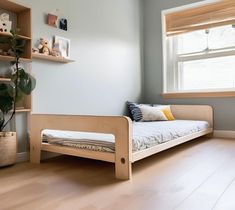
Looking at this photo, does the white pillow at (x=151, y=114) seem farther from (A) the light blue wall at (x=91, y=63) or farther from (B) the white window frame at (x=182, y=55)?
(B) the white window frame at (x=182, y=55)

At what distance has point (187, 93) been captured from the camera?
3695 millimetres

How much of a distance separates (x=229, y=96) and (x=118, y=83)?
1.53 meters

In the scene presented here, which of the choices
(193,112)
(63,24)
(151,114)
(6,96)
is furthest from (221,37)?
(6,96)

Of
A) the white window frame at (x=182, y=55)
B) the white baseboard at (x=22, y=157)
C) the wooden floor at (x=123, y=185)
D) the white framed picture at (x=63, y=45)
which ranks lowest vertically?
the wooden floor at (x=123, y=185)

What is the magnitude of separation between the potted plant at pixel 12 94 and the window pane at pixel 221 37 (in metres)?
2.78

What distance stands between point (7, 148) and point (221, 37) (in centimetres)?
321

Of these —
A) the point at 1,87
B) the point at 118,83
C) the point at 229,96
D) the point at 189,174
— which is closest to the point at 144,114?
the point at 118,83

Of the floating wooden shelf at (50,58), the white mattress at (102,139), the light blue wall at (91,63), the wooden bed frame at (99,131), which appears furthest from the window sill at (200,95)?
the floating wooden shelf at (50,58)

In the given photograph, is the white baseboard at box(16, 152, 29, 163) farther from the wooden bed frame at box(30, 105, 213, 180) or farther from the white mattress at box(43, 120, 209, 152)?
the white mattress at box(43, 120, 209, 152)

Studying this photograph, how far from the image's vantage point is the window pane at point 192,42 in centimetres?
378

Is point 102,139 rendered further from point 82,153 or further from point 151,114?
point 151,114

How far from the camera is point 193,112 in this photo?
3596 mm

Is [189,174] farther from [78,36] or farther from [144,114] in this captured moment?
[78,36]

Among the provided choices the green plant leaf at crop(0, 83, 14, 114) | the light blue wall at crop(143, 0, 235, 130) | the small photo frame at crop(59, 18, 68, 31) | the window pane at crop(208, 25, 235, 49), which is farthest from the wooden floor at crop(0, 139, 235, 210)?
the window pane at crop(208, 25, 235, 49)
